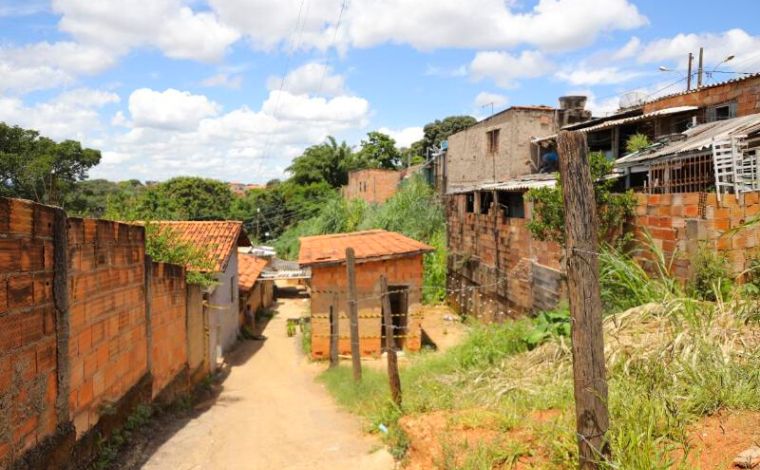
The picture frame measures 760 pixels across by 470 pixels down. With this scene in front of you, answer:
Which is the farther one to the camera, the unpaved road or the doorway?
the doorway

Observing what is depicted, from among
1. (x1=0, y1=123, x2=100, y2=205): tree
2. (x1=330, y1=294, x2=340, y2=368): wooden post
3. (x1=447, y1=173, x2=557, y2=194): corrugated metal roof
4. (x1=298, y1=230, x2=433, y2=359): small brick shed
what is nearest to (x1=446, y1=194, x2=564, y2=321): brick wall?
(x1=447, y1=173, x2=557, y2=194): corrugated metal roof

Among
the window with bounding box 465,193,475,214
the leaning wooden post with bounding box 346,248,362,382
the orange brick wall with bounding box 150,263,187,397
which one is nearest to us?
the orange brick wall with bounding box 150,263,187,397

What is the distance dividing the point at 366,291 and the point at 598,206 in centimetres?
647

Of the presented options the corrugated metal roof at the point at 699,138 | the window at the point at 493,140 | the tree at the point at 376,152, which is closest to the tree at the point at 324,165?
the tree at the point at 376,152

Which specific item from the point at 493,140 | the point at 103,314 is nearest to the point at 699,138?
the point at 493,140

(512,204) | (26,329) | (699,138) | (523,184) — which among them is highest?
(699,138)

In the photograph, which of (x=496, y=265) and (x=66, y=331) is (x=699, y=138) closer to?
(x=496, y=265)

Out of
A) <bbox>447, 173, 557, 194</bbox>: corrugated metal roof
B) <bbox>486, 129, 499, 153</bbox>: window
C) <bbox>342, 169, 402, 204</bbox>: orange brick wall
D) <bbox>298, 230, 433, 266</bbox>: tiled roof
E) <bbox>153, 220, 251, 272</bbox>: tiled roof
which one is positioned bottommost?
<bbox>298, 230, 433, 266</bbox>: tiled roof

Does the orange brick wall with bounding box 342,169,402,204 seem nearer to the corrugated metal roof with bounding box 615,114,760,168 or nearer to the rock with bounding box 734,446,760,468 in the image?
the corrugated metal roof with bounding box 615,114,760,168

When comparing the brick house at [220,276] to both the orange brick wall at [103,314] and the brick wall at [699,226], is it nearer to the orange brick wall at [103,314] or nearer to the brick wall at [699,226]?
the orange brick wall at [103,314]

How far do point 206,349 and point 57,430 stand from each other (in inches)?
319

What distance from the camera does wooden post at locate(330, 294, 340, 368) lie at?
1350 cm

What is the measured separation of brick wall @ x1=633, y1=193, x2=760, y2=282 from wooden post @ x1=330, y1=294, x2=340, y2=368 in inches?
280

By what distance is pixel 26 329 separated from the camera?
14.8 feet
